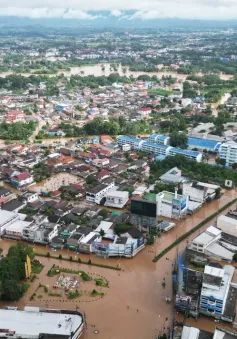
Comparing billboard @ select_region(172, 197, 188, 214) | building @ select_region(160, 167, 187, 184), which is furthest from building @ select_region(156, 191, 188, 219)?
building @ select_region(160, 167, 187, 184)

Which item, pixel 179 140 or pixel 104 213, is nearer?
pixel 104 213

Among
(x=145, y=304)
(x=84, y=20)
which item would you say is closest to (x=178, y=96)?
(x=145, y=304)

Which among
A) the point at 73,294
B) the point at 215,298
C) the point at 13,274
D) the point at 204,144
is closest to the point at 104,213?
the point at 73,294

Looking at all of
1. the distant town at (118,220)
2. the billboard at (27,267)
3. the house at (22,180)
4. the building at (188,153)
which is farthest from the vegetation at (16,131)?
the billboard at (27,267)

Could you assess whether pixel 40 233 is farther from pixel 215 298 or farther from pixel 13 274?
pixel 215 298

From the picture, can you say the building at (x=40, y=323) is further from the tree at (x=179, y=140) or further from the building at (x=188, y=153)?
the tree at (x=179, y=140)

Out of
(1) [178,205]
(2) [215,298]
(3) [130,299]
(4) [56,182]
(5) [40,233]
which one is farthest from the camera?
(4) [56,182]
